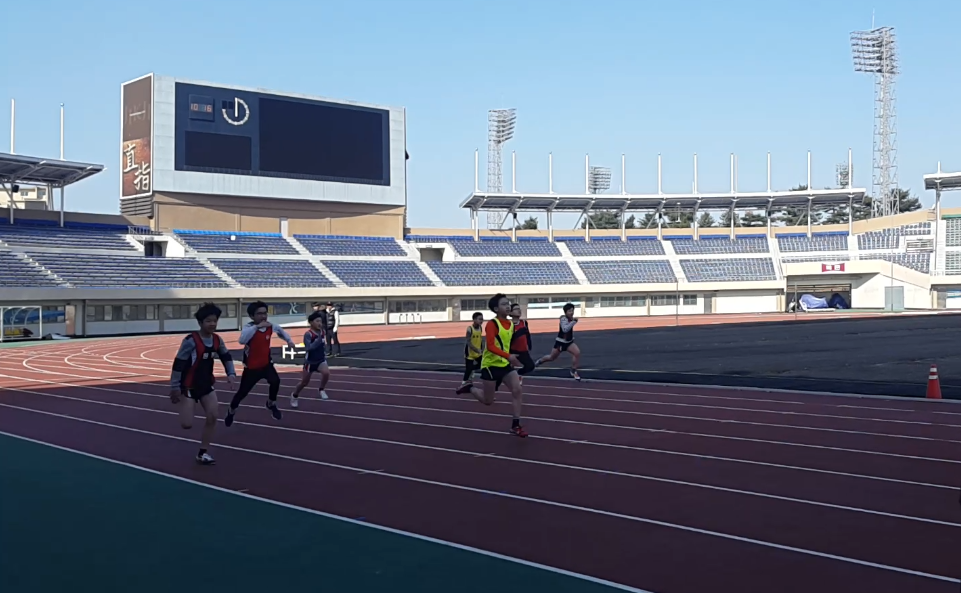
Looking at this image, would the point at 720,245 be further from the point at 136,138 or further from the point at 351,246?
the point at 136,138

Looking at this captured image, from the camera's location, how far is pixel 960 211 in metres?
77.9

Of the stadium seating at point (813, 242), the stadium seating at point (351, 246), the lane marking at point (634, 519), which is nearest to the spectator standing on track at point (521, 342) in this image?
the lane marking at point (634, 519)

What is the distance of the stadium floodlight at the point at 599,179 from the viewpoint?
97438mm

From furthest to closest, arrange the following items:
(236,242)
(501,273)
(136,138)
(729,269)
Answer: (729,269) < (501,273) < (236,242) < (136,138)

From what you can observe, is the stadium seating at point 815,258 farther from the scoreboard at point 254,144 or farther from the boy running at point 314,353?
the boy running at point 314,353

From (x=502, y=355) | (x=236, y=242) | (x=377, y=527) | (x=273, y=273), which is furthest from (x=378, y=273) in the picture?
(x=377, y=527)

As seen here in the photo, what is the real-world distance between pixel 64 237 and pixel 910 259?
62.1 m

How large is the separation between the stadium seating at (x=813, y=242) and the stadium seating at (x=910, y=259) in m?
3.01

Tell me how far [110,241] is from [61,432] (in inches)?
1855

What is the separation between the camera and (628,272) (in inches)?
3034

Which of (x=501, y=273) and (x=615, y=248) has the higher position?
(x=615, y=248)

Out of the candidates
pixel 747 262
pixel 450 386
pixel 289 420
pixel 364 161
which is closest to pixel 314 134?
pixel 364 161

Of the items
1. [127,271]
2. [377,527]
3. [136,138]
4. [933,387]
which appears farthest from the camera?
[136,138]

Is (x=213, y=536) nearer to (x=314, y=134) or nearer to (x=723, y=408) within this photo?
(x=723, y=408)
